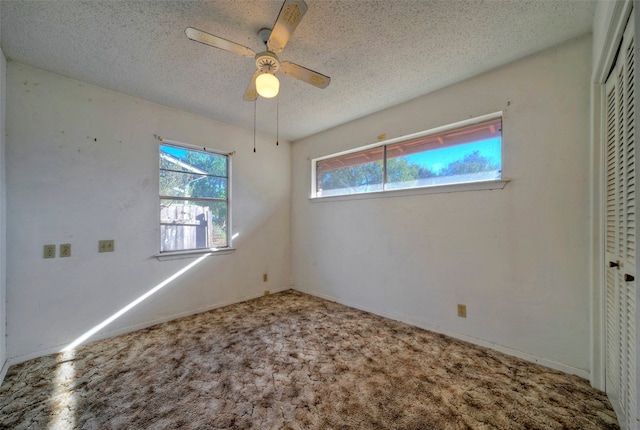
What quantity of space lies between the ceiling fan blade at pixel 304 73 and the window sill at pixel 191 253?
7.96 feet

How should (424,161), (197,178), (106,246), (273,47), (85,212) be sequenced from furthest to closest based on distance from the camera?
1. (197,178)
2. (424,161)
3. (106,246)
4. (85,212)
5. (273,47)

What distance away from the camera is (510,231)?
2.20 m

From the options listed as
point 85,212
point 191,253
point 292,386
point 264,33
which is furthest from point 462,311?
point 85,212

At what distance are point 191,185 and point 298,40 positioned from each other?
2.19 meters

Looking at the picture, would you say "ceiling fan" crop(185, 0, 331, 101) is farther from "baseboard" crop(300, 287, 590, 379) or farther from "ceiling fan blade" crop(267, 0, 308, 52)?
"baseboard" crop(300, 287, 590, 379)

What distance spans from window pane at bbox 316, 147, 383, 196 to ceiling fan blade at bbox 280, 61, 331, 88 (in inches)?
60.6

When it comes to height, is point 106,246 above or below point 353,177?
below

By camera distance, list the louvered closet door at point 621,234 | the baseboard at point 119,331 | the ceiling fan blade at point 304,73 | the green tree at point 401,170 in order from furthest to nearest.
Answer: the green tree at point 401,170 → the baseboard at point 119,331 → the ceiling fan blade at point 304,73 → the louvered closet door at point 621,234

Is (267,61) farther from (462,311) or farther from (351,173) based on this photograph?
(462,311)

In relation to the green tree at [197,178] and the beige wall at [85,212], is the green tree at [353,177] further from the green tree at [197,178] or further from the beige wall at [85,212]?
the beige wall at [85,212]

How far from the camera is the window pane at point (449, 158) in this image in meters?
2.36

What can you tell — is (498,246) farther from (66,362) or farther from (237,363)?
(66,362)

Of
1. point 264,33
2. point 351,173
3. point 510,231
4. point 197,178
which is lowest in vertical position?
point 510,231

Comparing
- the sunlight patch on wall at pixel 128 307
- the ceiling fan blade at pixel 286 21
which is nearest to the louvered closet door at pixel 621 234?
the ceiling fan blade at pixel 286 21
